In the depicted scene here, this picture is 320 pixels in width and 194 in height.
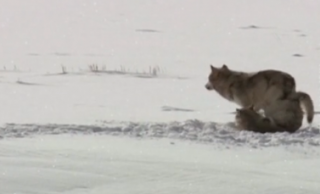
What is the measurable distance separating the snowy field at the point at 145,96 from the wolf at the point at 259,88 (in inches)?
11.4

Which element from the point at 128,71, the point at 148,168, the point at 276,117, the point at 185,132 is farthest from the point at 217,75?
the point at 128,71

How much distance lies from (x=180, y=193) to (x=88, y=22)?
14135 mm

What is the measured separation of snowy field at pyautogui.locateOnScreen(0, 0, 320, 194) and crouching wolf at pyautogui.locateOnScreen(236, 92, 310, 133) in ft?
0.45

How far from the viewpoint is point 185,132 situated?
261 inches

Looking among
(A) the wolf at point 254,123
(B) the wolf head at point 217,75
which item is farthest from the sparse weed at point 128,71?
(A) the wolf at point 254,123

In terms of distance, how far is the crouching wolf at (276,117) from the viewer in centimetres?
710

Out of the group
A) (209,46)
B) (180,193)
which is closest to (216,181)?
(180,193)

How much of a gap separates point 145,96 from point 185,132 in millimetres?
3565

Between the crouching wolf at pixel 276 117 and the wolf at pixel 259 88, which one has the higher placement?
the wolf at pixel 259 88

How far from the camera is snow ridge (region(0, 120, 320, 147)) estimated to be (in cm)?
624

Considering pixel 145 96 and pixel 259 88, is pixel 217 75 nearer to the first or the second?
pixel 259 88

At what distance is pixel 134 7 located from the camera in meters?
19.6

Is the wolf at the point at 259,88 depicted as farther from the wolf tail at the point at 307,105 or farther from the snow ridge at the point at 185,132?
the snow ridge at the point at 185,132

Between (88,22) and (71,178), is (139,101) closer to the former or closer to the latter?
(71,178)
